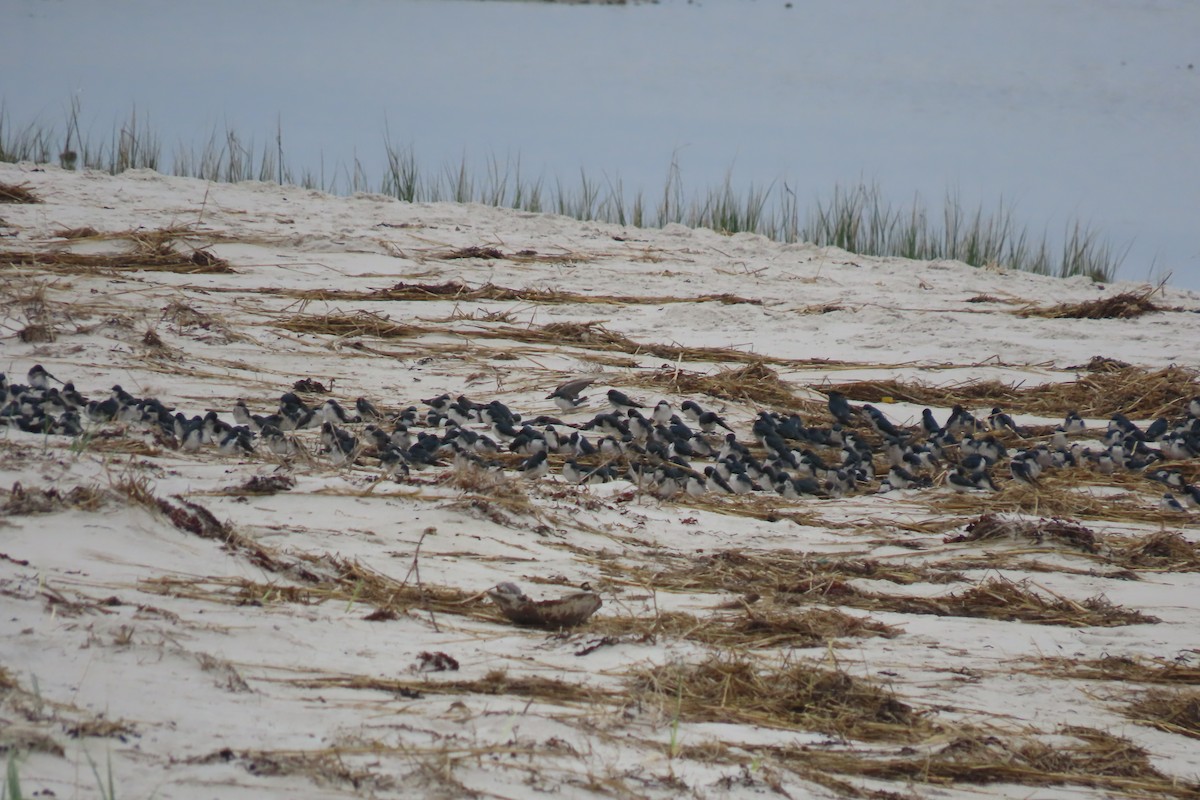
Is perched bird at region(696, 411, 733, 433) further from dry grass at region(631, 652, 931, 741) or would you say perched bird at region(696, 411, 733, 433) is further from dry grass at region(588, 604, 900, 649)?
dry grass at region(631, 652, 931, 741)

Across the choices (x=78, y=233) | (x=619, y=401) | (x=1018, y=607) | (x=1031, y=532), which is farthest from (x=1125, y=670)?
(x=78, y=233)

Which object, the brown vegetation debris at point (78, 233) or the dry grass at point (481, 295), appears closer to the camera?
the dry grass at point (481, 295)

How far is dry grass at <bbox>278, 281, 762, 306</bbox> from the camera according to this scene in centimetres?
914

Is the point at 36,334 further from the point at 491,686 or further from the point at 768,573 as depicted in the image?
the point at 491,686

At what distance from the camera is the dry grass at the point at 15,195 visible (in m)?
10.5

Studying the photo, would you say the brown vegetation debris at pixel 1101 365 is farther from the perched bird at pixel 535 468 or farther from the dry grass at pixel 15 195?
the dry grass at pixel 15 195

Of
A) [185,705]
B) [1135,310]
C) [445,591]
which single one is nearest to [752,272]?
[1135,310]

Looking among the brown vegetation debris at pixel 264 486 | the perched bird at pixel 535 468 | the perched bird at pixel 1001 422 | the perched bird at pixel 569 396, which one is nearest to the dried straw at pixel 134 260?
the perched bird at pixel 569 396

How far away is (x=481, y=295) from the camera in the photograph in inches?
372

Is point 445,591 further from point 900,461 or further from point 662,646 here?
point 900,461

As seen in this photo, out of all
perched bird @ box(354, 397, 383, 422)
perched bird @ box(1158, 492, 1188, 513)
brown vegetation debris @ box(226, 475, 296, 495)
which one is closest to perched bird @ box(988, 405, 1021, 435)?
perched bird @ box(1158, 492, 1188, 513)

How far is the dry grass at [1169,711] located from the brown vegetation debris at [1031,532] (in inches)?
60.5

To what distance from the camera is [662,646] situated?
350cm

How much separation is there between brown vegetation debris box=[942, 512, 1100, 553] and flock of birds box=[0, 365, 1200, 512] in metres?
0.90
